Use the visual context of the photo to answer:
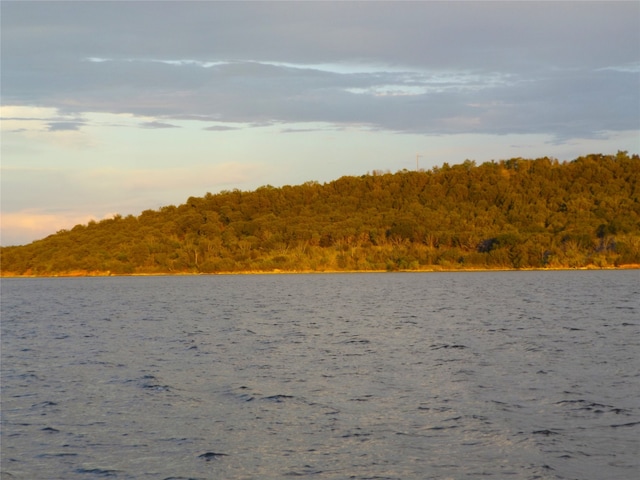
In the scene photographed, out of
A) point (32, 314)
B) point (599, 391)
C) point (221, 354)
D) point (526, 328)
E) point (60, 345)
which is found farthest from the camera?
point (32, 314)

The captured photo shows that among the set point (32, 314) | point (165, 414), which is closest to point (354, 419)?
point (165, 414)

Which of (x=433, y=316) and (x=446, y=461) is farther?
(x=433, y=316)

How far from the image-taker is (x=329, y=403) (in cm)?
2869

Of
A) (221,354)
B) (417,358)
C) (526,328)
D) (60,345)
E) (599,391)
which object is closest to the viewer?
(599,391)

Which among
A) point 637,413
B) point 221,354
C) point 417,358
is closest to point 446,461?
point 637,413

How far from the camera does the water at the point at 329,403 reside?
21.2m

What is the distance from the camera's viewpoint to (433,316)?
6888cm

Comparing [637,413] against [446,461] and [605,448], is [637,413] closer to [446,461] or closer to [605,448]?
[605,448]

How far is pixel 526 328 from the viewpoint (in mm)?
55000

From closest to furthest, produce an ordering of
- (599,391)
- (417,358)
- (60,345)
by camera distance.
A: (599,391)
(417,358)
(60,345)

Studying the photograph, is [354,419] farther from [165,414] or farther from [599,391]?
[599,391]

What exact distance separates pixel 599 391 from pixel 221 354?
70.0 ft

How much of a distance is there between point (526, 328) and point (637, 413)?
1170 inches

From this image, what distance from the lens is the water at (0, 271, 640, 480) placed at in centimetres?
2116
